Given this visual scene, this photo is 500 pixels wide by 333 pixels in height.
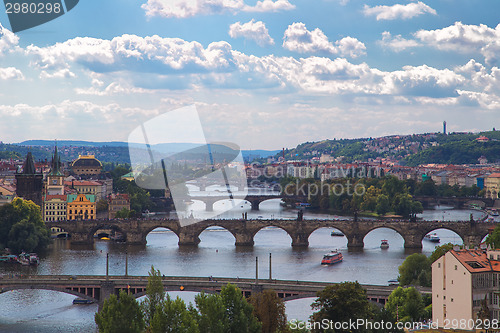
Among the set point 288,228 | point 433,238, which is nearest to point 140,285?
point 288,228

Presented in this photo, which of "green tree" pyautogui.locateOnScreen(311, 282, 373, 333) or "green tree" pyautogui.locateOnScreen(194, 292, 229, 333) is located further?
"green tree" pyautogui.locateOnScreen(311, 282, 373, 333)

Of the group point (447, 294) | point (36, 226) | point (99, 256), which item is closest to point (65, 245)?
point (36, 226)

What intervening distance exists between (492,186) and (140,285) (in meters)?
77.3

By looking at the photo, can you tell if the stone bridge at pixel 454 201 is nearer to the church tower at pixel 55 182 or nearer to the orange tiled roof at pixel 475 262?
the church tower at pixel 55 182

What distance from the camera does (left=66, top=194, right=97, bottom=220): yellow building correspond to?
66.9 m

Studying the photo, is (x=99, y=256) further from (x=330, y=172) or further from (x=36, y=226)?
(x=330, y=172)

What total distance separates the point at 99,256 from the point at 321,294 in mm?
26243

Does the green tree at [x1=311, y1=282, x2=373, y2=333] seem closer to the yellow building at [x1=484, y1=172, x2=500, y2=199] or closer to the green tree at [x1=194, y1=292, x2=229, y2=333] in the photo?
the green tree at [x1=194, y1=292, x2=229, y2=333]

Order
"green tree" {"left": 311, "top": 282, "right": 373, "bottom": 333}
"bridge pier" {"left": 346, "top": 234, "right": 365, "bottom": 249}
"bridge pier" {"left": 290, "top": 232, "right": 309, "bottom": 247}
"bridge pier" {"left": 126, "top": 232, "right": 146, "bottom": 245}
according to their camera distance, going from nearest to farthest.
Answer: "green tree" {"left": 311, "top": 282, "right": 373, "bottom": 333}, "bridge pier" {"left": 346, "top": 234, "right": 365, "bottom": 249}, "bridge pier" {"left": 290, "top": 232, "right": 309, "bottom": 247}, "bridge pier" {"left": 126, "top": 232, "right": 146, "bottom": 245}

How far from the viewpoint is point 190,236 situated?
5653 centimetres

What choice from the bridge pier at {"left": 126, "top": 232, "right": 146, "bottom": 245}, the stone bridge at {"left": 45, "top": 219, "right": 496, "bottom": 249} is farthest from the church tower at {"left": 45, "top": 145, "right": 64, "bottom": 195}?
the bridge pier at {"left": 126, "top": 232, "right": 146, "bottom": 245}

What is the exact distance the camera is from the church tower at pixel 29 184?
63031 millimetres

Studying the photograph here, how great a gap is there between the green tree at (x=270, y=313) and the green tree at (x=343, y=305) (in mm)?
1030

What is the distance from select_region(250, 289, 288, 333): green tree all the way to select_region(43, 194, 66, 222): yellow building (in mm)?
41722
